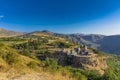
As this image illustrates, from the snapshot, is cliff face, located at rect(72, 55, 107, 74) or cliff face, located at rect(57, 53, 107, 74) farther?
cliff face, located at rect(57, 53, 107, 74)

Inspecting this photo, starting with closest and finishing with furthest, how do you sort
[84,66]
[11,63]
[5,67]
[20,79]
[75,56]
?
[20,79] < [5,67] < [11,63] < [84,66] < [75,56]

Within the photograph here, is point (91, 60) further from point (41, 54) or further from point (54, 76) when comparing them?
point (54, 76)

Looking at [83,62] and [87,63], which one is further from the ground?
[83,62]

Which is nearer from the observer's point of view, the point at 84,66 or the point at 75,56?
the point at 84,66

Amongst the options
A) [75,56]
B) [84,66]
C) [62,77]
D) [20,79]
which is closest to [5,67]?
[20,79]

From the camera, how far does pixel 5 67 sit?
38.0 feet

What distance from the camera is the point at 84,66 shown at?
116 metres

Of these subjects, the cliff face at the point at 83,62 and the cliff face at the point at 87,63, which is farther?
the cliff face at the point at 83,62

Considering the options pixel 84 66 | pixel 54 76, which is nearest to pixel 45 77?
pixel 54 76

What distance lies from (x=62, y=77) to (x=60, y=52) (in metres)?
127

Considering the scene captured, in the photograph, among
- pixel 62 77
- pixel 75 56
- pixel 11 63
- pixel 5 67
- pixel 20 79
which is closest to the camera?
pixel 20 79

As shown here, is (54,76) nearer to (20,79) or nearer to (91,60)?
(20,79)

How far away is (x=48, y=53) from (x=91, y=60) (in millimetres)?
28931

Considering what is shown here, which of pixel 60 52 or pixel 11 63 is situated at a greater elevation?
pixel 11 63
